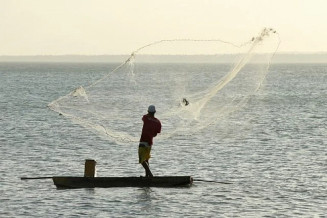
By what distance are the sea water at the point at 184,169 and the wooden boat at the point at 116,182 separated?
266 millimetres

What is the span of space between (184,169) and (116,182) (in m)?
8.04

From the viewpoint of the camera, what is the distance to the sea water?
29.0 meters

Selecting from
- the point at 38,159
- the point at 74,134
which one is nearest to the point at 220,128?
the point at 74,134

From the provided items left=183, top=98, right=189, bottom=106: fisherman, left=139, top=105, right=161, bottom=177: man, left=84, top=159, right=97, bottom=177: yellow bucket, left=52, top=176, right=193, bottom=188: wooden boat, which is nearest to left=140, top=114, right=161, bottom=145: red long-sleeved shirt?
left=139, top=105, right=161, bottom=177: man

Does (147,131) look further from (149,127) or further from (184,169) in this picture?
(184,169)

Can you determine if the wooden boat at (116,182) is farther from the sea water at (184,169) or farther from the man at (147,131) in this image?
the man at (147,131)

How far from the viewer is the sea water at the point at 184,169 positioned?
28984mm

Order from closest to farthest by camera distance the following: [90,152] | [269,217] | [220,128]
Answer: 1. [269,217]
2. [90,152]
3. [220,128]

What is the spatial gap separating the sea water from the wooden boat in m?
0.27

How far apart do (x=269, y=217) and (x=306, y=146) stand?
74.0ft

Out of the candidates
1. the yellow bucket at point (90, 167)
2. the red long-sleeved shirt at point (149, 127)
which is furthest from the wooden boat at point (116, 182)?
the red long-sleeved shirt at point (149, 127)

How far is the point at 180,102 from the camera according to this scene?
30.1m

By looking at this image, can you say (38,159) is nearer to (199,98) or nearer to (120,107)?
(199,98)

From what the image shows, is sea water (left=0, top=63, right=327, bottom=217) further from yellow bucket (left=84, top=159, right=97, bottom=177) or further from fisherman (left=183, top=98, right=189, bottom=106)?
fisherman (left=183, top=98, right=189, bottom=106)
